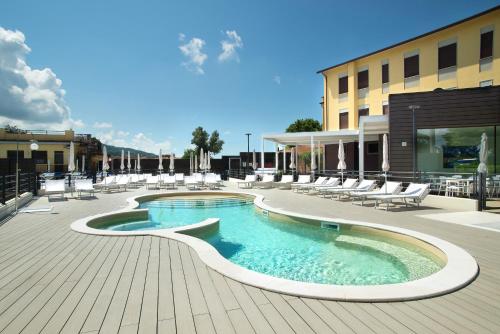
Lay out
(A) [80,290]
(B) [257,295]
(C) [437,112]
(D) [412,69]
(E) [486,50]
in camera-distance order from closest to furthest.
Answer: (B) [257,295] < (A) [80,290] < (C) [437,112] < (E) [486,50] < (D) [412,69]

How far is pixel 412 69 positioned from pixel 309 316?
19.7 m

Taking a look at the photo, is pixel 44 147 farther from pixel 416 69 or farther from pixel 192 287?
pixel 192 287

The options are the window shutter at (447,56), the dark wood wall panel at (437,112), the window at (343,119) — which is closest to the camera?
the dark wood wall panel at (437,112)

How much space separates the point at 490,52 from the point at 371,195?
11803 millimetres

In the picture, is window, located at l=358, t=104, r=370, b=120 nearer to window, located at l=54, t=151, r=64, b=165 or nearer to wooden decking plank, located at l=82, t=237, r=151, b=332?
wooden decking plank, located at l=82, t=237, r=151, b=332

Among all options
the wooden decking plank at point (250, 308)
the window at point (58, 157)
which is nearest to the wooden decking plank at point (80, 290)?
the wooden decking plank at point (250, 308)

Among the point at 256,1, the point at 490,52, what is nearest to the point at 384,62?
the point at 490,52

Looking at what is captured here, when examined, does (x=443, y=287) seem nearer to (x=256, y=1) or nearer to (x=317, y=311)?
(x=317, y=311)

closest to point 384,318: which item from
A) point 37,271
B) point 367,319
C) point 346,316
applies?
point 367,319

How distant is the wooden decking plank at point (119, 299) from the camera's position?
241 cm

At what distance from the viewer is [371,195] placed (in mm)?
9680

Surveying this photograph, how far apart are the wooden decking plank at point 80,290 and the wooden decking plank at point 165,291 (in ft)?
2.12

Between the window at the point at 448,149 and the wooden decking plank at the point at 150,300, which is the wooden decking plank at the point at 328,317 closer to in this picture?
the wooden decking plank at the point at 150,300

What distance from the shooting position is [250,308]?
2705 millimetres
